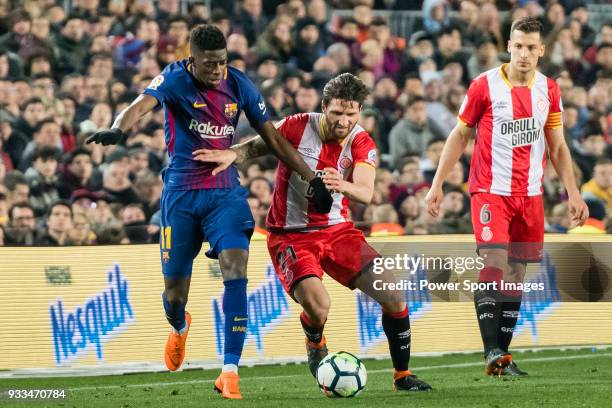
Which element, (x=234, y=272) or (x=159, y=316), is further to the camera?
(x=159, y=316)

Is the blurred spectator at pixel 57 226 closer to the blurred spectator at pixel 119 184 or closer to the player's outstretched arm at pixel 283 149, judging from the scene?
the blurred spectator at pixel 119 184

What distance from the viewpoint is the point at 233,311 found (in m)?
8.51

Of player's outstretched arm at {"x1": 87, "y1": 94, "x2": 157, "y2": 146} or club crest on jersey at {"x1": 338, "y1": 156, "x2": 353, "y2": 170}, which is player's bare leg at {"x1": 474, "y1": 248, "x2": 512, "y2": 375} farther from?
player's outstretched arm at {"x1": 87, "y1": 94, "x2": 157, "y2": 146}

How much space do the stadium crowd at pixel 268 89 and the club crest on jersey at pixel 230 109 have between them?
341 centimetres

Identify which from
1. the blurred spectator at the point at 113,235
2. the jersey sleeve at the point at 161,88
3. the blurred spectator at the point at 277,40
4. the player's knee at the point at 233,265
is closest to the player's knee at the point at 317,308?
the player's knee at the point at 233,265

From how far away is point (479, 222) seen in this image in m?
10.1

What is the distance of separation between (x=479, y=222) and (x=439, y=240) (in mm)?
2268

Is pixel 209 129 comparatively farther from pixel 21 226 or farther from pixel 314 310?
pixel 21 226

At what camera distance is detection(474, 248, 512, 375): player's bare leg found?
9.86m

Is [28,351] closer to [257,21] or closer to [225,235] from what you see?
[225,235]

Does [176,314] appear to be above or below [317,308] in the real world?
below

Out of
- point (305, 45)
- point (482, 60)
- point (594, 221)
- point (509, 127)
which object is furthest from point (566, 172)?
point (482, 60)

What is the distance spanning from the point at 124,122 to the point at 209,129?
2.52 feet

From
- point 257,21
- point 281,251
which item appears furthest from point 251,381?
point 257,21
